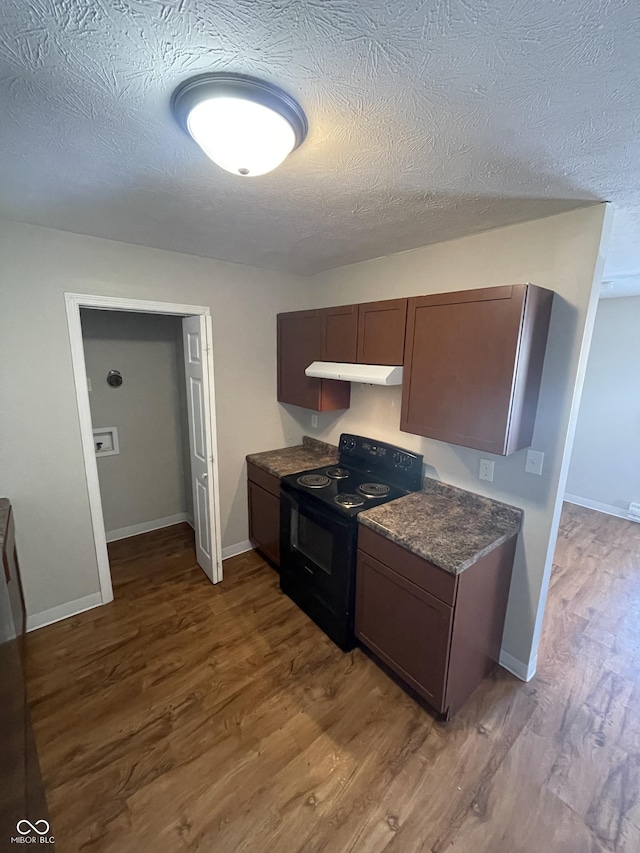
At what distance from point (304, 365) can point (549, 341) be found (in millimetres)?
1633

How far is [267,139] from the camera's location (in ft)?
3.38

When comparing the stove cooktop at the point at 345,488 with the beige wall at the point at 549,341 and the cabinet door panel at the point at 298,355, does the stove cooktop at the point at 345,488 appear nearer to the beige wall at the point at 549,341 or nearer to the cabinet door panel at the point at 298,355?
the beige wall at the point at 549,341

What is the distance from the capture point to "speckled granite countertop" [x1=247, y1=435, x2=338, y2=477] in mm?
2764

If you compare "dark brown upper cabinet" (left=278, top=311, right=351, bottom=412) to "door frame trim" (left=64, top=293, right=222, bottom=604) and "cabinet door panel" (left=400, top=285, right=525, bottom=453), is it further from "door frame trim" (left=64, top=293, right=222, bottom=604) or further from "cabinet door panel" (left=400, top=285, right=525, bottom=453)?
"cabinet door panel" (left=400, top=285, right=525, bottom=453)

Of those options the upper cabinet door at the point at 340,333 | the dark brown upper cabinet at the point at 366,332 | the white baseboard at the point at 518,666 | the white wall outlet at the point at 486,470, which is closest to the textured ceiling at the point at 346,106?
the dark brown upper cabinet at the point at 366,332

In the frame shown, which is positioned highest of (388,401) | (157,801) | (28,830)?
(388,401)

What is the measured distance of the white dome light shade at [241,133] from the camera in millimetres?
938

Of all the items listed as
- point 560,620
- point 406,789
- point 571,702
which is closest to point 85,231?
point 406,789

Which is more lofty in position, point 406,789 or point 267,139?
point 267,139

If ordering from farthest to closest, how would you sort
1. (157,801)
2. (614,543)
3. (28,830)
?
(614,543), (157,801), (28,830)

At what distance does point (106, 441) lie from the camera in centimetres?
321

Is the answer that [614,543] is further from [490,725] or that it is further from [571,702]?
[490,725]

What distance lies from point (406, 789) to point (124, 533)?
3.02 meters

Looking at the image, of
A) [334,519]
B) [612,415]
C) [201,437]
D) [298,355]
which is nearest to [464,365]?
[334,519]
